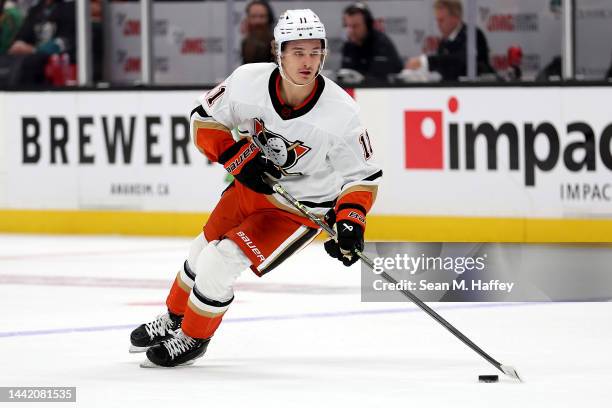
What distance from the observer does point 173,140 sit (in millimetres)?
10141

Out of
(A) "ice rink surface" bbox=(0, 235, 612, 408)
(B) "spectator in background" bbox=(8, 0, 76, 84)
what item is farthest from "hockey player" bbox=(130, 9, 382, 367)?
(B) "spectator in background" bbox=(8, 0, 76, 84)

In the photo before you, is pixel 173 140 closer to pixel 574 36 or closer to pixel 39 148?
pixel 39 148

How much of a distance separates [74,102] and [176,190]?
947 millimetres

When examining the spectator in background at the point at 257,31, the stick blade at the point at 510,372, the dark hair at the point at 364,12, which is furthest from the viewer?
the spectator in background at the point at 257,31

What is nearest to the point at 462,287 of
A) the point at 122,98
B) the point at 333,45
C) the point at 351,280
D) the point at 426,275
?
the point at 426,275

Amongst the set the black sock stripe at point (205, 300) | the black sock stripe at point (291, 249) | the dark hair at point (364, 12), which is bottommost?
the black sock stripe at point (205, 300)

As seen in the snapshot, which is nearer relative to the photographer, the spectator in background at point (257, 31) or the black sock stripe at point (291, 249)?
the black sock stripe at point (291, 249)

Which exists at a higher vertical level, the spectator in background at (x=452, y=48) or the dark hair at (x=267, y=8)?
the dark hair at (x=267, y=8)

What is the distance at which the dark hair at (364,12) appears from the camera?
9484mm

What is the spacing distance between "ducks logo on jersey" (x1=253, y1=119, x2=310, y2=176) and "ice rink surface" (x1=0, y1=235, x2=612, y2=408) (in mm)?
637

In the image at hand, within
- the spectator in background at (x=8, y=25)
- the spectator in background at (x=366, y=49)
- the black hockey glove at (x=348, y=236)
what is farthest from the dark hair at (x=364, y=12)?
the black hockey glove at (x=348, y=236)

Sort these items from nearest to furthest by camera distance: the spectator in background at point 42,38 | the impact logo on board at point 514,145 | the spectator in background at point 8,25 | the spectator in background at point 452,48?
the impact logo on board at point 514,145
the spectator in background at point 452,48
the spectator in background at point 42,38
the spectator in background at point 8,25

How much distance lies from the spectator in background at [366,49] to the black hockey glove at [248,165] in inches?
186

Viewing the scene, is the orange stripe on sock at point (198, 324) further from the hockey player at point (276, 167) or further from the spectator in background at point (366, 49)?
the spectator in background at point (366, 49)
